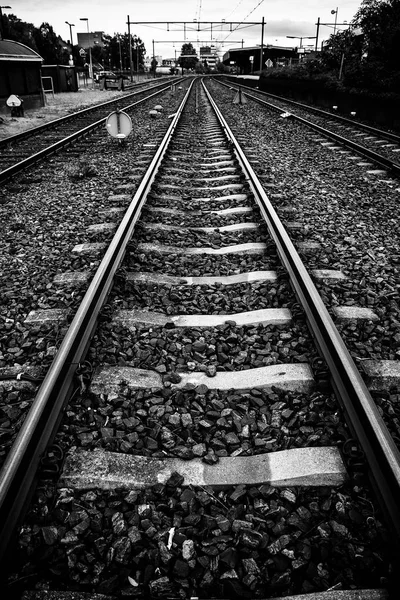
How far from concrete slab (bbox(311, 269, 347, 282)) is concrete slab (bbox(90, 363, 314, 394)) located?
1475mm

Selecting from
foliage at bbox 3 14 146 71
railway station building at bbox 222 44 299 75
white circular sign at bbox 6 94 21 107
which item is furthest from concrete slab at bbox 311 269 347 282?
railway station building at bbox 222 44 299 75

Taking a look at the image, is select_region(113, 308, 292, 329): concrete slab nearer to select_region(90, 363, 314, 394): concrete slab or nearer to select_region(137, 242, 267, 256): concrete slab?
select_region(90, 363, 314, 394): concrete slab

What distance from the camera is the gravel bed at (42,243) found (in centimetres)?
306

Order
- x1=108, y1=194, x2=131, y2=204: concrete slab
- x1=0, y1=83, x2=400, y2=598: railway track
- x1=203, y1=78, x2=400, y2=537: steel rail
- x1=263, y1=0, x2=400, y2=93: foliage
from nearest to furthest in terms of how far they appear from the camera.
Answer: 1. x1=0, y1=83, x2=400, y2=598: railway track
2. x1=203, y1=78, x2=400, y2=537: steel rail
3. x1=108, y1=194, x2=131, y2=204: concrete slab
4. x1=263, y1=0, x2=400, y2=93: foliage

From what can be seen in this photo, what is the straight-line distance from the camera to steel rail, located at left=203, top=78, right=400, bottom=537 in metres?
1.97

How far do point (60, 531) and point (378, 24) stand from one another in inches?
855

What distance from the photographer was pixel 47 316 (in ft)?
11.6

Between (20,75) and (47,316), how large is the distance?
1977 centimetres

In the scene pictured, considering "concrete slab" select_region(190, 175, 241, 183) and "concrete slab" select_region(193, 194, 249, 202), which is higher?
"concrete slab" select_region(190, 175, 241, 183)

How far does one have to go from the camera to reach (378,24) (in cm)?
1811

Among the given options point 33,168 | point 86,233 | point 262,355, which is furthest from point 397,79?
point 262,355

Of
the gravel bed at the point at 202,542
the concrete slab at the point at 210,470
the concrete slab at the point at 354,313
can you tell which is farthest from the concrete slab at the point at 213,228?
the gravel bed at the point at 202,542

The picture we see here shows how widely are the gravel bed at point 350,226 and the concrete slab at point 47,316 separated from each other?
7.05 feet

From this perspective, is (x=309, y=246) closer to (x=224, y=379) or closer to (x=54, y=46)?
(x=224, y=379)
